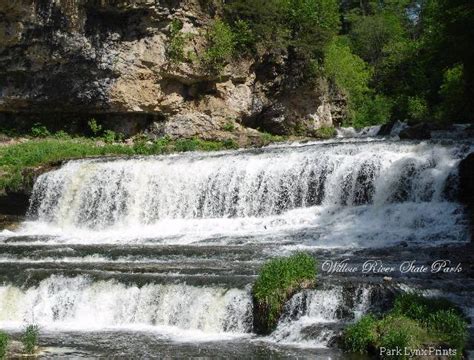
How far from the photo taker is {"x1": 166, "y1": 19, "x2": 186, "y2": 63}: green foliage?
34.0 metres

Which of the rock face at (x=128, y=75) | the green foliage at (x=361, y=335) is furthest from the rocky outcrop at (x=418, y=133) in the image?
the green foliage at (x=361, y=335)

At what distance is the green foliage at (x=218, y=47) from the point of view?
34750mm

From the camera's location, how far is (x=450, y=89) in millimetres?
33406

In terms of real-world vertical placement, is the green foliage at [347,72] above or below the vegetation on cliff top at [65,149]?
above

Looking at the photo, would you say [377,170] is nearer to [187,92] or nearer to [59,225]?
[59,225]

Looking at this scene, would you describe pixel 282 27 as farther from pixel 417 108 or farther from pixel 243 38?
pixel 417 108

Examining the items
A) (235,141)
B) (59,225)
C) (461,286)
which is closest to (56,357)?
(461,286)

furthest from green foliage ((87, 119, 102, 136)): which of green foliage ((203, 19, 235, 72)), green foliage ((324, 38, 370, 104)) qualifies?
green foliage ((324, 38, 370, 104))

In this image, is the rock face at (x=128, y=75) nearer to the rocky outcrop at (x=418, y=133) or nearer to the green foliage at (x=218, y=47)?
the green foliage at (x=218, y=47)

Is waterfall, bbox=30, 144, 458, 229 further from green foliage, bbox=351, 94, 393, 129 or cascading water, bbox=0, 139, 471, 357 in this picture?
green foliage, bbox=351, 94, 393, 129

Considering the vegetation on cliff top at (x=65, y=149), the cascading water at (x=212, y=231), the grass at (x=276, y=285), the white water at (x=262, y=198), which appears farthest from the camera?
the vegetation on cliff top at (x=65, y=149)

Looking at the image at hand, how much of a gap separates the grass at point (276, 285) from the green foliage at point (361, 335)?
183 cm

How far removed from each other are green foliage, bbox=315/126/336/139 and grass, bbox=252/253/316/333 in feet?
81.4

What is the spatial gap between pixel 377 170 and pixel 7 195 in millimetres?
15288
